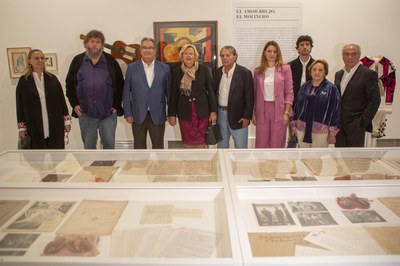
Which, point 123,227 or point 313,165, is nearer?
point 123,227

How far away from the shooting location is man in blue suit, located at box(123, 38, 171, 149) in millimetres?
3219

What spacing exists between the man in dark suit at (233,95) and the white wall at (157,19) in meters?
1.15

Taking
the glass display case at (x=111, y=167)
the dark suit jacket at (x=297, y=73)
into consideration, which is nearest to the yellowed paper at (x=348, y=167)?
the glass display case at (x=111, y=167)

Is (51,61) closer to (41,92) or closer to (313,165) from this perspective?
(41,92)

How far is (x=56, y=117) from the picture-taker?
3225 mm

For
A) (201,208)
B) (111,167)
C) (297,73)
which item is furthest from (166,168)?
(297,73)

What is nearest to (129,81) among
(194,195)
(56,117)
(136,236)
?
(56,117)

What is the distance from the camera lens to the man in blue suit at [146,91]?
10.6 ft

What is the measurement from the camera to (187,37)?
14.0 feet

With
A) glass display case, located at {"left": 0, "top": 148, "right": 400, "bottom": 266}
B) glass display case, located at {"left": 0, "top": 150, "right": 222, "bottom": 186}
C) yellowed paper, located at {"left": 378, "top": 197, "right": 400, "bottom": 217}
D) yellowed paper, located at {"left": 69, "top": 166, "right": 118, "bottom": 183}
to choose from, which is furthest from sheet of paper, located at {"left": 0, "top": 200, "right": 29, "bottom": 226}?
yellowed paper, located at {"left": 378, "top": 197, "right": 400, "bottom": 217}

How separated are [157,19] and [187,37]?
1.47 feet

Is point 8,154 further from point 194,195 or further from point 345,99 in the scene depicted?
point 345,99

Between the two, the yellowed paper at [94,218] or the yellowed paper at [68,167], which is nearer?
the yellowed paper at [94,218]

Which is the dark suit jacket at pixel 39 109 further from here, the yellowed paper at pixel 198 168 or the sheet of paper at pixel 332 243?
the sheet of paper at pixel 332 243
